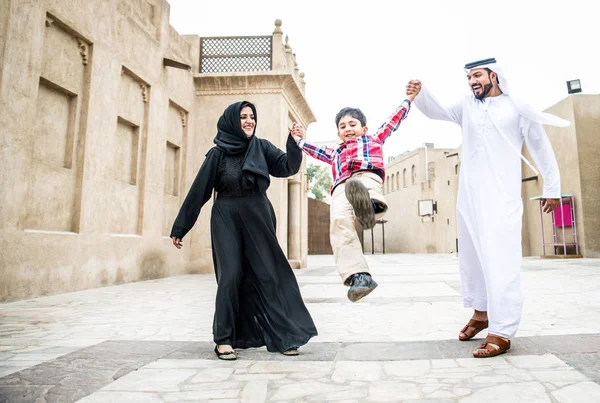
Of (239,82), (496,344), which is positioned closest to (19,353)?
(496,344)

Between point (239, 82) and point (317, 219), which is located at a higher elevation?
point (239, 82)

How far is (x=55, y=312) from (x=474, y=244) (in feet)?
15.0

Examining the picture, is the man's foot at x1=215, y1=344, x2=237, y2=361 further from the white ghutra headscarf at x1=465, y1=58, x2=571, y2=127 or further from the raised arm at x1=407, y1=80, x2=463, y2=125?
the white ghutra headscarf at x1=465, y1=58, x2=571, y2=127

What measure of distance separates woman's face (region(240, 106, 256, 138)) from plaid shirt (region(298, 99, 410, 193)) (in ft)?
1.36

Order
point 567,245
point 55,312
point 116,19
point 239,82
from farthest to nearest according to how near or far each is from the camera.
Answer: point 567,245 < point 239,82 < point 116,19 < point 55,312

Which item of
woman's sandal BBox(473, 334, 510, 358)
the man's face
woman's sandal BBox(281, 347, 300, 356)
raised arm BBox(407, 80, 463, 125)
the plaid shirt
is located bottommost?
woman's sandal BBox(281, 347, 300, 356)

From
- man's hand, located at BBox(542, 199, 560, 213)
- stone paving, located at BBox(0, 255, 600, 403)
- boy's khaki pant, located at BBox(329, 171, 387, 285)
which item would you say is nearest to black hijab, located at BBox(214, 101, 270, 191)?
boy's khaki pant, located at BBox(329, 171, 387, 285)

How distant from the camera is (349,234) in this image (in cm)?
290

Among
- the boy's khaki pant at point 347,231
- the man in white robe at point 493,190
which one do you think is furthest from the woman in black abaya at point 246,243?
the man in white robe at point 493,190

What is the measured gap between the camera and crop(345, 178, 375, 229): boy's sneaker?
2695 mm

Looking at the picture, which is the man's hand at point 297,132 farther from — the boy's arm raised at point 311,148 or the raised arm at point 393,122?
the raised arm at point 393,122

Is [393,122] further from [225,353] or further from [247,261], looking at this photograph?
[225,353]

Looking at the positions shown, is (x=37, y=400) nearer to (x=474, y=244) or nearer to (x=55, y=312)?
Result: (x=474, y=244)

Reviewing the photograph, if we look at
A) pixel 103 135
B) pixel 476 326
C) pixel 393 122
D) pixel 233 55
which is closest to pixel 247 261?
pixel 393 122
